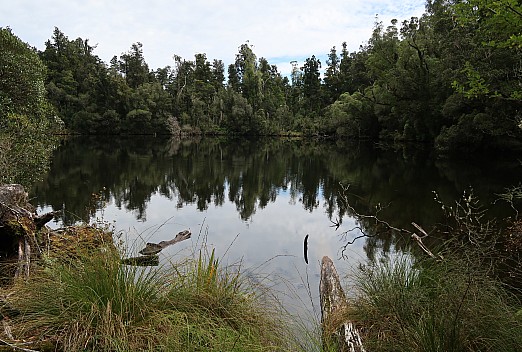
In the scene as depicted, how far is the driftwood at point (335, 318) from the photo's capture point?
2844 millimetres

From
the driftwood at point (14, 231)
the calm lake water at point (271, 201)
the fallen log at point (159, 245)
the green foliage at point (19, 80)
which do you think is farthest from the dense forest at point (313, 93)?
the driftwood at point (14, 231)

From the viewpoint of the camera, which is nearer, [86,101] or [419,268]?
[419,268]

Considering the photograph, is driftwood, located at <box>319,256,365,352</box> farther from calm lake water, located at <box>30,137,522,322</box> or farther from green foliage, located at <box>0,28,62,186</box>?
green foliage, located at <box>0,28,62,186</box>

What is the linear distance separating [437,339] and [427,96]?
1207 inches

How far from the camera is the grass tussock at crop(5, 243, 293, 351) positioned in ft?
7.34

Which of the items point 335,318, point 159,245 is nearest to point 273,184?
point 159,245

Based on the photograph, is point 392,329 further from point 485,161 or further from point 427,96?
point 427,96

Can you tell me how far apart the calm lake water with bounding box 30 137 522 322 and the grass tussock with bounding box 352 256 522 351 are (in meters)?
1.04

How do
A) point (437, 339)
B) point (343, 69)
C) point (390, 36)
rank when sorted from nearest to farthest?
point (437, 339), point (390, 36), point (343, 69)

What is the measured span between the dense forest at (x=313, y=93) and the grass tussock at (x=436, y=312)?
52.8 ft

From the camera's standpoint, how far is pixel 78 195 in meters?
13.0

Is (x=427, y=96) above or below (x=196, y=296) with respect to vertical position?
above

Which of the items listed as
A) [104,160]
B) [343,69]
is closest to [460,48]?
[104,160]

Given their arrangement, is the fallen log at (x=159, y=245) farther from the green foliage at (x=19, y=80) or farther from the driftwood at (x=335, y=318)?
the green foliage at (x=19, y=80)
